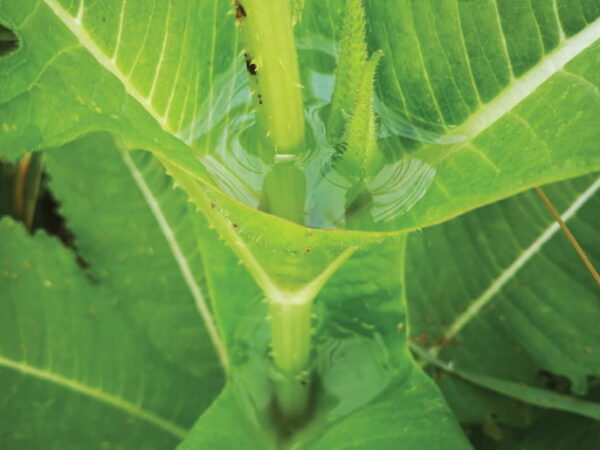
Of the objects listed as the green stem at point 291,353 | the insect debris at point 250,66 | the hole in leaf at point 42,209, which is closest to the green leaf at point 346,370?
the green stem at point 291,353

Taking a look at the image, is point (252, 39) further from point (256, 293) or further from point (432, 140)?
point (256, 293)

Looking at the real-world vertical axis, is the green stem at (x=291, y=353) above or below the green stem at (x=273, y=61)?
below

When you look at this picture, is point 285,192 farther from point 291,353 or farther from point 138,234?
point 138,234

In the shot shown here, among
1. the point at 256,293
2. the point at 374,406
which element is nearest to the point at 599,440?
the point at 374,406

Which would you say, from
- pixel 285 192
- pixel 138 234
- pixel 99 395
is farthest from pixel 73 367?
pixel 285 192

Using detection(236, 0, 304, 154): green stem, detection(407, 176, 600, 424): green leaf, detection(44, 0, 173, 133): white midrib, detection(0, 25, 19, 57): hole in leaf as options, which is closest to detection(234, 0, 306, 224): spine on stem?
detection(236, 0, 304, 154): green stem

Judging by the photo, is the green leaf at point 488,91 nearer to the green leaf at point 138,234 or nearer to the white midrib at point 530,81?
the white midrib at point 530,81

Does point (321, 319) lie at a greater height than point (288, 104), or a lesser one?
lesser
